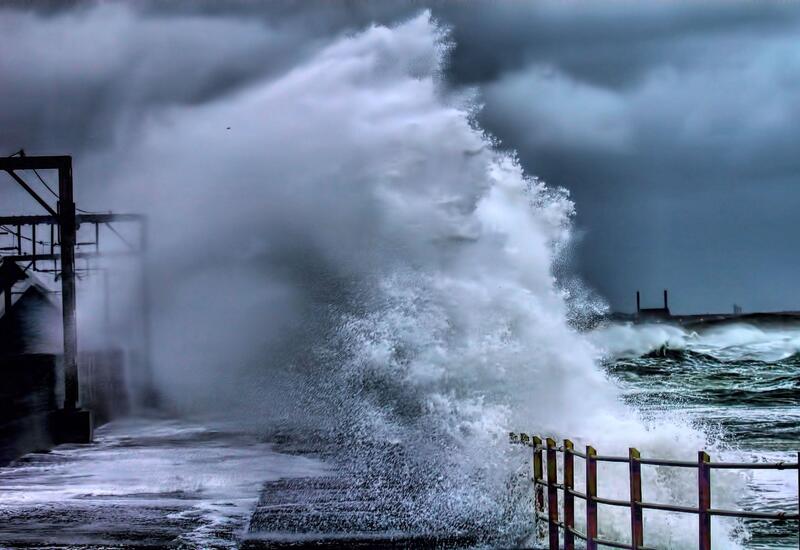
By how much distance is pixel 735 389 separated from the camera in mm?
58969

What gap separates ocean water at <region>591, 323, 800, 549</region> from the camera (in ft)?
63.0

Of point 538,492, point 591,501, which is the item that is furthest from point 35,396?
point 591,501

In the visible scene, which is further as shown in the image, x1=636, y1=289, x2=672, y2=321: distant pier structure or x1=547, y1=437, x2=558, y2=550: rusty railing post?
x1=636, y1=289, x2=672, y2=321: distant pier structure

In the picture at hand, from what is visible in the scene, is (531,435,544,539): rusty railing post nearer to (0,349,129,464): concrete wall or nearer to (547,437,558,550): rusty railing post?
(547,437,558,550): rusty railing post

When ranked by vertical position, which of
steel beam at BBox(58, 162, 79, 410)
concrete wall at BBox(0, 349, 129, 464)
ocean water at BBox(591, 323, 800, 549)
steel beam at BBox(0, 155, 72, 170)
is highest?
steel beam at BBox(0, 155, 72, 170)

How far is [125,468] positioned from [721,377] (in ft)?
190

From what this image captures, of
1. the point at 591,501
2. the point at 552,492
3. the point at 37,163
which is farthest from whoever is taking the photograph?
the point at 37,163

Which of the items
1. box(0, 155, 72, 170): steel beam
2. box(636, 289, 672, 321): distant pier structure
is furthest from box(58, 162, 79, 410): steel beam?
box(636, 289, 672, 321): distant pier structure

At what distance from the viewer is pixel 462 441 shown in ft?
86.5

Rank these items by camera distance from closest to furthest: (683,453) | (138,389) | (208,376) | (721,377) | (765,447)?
(683,453), (765,447), (138,389), (208,376), (721,377)

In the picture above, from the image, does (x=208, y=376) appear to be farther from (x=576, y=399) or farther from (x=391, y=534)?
(x=391, y=534)

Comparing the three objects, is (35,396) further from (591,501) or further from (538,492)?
(591,501)

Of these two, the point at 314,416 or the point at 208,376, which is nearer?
the point at 314,416

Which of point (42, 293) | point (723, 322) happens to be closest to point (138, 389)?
point (42, 293)
